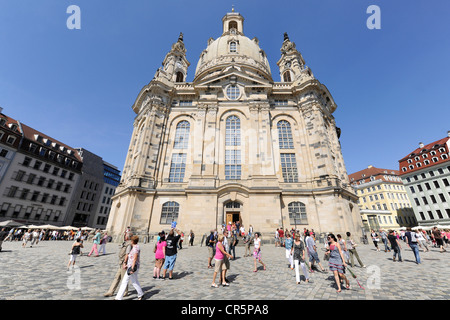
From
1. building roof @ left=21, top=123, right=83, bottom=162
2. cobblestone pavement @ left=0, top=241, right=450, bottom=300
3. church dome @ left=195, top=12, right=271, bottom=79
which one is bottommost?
cobblestone pavement @ left=0, top=241, right=450, bottom=300

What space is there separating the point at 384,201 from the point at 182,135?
186 ft

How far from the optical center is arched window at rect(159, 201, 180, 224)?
2224 cm

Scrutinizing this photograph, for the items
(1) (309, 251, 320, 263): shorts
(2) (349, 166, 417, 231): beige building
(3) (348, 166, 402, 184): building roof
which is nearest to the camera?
(1) (309, 251, 320, 263): shorts

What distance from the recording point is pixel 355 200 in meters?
25.6

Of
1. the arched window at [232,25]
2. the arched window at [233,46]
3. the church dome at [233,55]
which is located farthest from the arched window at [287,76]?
the arched window at [232,25]

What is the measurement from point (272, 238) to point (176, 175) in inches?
551

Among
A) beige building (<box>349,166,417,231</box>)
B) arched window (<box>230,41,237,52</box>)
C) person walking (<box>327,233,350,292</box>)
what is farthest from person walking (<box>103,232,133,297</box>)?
beige building (<box>349,166,417,231</box>)

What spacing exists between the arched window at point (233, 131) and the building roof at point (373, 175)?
51.2 meters

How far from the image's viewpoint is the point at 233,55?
123ft

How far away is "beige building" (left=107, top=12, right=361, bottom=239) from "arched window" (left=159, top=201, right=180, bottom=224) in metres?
0.11

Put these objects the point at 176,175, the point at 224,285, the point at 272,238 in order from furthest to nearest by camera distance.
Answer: the point at 176,175 < the point at 272,238 < the point at 224,285

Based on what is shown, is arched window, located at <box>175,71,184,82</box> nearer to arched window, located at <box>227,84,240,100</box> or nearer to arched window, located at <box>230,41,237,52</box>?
arched window, located at <box>230,41,237,52</box>
